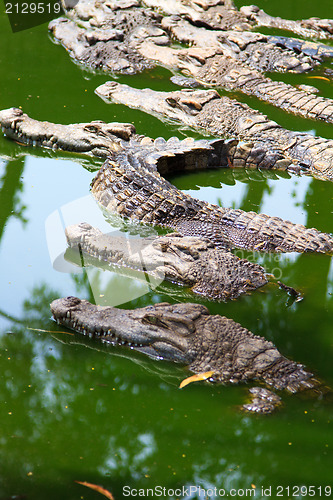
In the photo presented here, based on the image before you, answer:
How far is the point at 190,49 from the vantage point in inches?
472

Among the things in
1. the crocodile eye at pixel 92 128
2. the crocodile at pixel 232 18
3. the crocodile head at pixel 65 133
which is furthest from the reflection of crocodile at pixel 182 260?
the crocodile at pixel 232 18

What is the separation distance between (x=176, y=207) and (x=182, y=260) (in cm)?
113

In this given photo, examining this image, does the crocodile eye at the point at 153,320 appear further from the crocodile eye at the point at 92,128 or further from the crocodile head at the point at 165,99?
the crocodile head at the point at 165,99

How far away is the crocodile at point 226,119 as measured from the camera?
8.77 metres

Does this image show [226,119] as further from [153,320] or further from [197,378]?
[197,378]

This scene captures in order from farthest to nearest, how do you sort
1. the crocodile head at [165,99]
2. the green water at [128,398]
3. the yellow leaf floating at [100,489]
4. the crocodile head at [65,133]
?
the crocodile head at [165,99] < the crocodile head at [65,133] < the green water at [128,398] < the yellow leaf floating at [100,489]

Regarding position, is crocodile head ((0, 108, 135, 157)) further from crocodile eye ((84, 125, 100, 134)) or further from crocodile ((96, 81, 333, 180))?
crocodile ((96, 81, 333, 180))

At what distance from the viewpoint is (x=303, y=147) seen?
349 inches

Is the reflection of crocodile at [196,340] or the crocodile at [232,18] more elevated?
the crocodile at [232,18]

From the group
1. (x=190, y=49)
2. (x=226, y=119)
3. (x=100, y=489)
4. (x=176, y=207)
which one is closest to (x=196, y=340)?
(x=100, y=489)

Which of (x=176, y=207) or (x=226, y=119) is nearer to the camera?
(x=176, y=207)

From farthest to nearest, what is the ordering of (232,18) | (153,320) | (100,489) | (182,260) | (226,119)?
(232,18)
(226,119)
(182,260)
(153,320)
(100,489)

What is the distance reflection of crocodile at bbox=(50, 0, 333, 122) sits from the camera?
11.2 m

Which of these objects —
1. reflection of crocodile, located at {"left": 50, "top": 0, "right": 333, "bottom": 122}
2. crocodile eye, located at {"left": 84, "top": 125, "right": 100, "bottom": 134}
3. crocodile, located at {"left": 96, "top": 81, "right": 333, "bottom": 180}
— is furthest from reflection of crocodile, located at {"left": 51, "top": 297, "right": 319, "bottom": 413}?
reflection of crocodile, located at {"left": 50, "top": 0, "right": 333, "bottom": 122}
